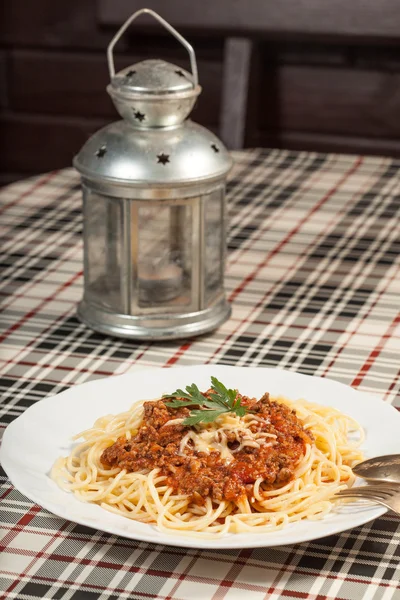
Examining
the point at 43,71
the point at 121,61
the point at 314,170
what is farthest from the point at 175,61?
the point at 314,170

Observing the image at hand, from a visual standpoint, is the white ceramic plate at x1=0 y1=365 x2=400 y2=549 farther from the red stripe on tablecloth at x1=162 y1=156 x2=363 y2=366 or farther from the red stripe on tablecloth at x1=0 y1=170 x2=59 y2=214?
the red stripe on tablecloth at x1=0 y1=170 x2=59 y2=214

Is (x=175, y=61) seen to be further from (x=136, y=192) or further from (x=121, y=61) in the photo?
(x=136, y=192)

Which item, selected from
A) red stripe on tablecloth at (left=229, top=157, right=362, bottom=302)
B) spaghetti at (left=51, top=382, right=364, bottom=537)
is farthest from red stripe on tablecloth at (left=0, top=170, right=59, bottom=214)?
spaghetti at (left=51, top=382, right=364, bottom=537)

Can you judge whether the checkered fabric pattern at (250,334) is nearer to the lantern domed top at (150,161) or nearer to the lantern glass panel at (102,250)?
the lantern glass panel at (102,250)

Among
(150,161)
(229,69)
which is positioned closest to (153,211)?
(150,161)

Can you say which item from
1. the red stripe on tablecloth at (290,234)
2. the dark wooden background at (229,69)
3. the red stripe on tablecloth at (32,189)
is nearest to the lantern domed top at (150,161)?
the red stripe on tablecloth at (290,234)

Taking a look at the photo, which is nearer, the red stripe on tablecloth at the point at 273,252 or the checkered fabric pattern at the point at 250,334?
the checkered fabric pattern at the point at 250,334

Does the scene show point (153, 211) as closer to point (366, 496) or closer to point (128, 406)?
point (128, 406)
